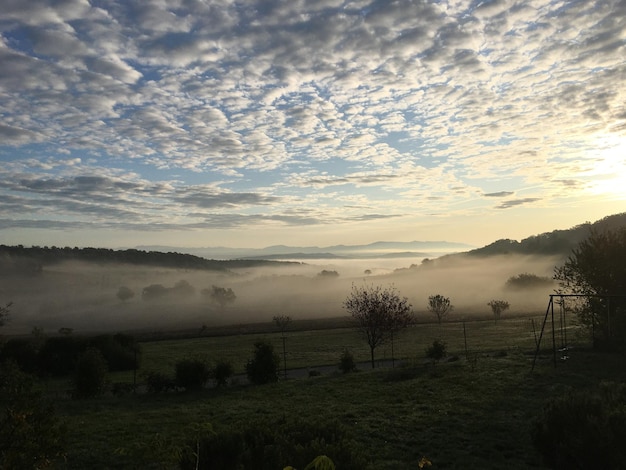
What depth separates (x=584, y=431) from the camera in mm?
11172

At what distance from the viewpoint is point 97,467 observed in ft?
50.9

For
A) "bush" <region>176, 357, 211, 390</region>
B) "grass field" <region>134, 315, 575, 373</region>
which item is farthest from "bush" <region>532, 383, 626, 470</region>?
"grass field" <region>134, 315, 575, 373</region>

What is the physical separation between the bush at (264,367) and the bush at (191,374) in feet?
12.1

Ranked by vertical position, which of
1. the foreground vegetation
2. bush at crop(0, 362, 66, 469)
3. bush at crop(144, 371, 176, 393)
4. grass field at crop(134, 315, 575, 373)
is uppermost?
bush at crop(0, 362, 66, 469)

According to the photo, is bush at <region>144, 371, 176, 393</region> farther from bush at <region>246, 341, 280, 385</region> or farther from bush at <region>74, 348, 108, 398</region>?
bush at <region>246, 341, 280, 385</region>

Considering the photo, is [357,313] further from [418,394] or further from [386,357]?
[418,394]

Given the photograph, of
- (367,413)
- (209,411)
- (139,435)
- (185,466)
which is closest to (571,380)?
(367,413)

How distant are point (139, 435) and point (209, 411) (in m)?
5.26

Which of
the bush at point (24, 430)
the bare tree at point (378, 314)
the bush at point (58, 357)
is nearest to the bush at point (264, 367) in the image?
the bare tree at point (378, 314)

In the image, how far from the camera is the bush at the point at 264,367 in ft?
117

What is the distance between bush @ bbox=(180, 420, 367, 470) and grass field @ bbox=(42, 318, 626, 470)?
631mm

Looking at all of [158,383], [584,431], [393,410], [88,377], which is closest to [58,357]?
[88,377]

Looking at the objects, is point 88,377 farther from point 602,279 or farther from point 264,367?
point 602,279

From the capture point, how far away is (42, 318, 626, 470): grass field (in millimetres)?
15336
